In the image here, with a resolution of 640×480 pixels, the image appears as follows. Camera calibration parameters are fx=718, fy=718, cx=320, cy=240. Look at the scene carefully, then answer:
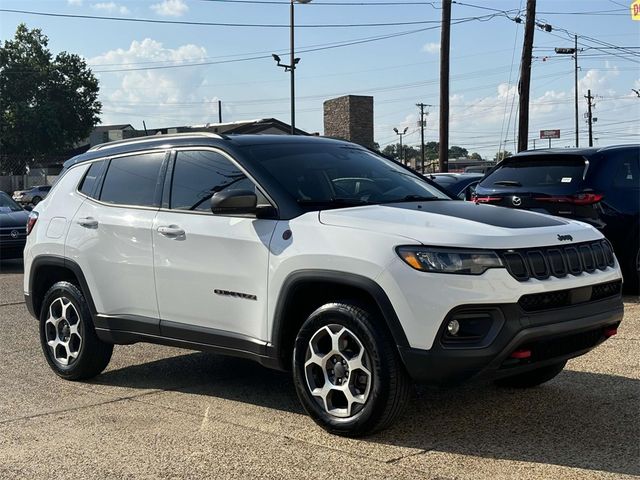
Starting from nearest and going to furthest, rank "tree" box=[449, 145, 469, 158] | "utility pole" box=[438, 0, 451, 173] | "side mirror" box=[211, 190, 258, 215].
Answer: "side mirror" box=[211, 190, 258, 215] → "utility pole" box=[438, 0, 451, 173] → "tree" box=[449, 145, 469, 158]

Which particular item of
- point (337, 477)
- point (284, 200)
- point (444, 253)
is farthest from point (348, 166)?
point (337, 477)

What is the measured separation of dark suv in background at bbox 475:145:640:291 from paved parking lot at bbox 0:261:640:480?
2564 mm

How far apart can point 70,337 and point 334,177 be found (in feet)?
8.45

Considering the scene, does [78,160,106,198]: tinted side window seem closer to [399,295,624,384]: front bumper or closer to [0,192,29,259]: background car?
[399,295,624,384]: front bumper

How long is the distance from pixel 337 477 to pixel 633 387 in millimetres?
2529

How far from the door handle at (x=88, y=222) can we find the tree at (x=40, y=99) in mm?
63086

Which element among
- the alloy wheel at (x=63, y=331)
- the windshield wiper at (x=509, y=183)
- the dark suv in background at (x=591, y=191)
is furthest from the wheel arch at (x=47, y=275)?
the windshield wiper at (x=509, y=183)

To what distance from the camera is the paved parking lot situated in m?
3.76

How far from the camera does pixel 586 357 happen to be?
5.87 m

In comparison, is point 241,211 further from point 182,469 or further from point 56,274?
point 56,274

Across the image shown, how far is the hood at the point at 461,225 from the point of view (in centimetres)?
381

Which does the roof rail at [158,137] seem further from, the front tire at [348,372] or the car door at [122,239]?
the front tire at [348,372]

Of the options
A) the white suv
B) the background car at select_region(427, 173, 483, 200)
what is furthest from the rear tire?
the background car at select_region(427, 173, 483, 200)

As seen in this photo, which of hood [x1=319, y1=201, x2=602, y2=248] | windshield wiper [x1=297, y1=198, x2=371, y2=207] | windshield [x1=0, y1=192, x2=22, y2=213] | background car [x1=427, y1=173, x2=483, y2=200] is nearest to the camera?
hood [x1=319, y1=201, x2=602, y2=248]
